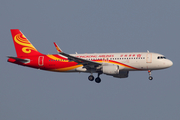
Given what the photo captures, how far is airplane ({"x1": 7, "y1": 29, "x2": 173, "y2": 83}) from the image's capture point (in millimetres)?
56656

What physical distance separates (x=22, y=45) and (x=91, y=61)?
639 inches

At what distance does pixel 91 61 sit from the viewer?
2217 inches

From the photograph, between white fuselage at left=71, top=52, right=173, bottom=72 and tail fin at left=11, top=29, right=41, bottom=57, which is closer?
white fuselage at left=71, top=52, right=173, bottom=72

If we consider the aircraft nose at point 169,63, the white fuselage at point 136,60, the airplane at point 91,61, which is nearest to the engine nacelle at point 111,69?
the airplane at point 91,61

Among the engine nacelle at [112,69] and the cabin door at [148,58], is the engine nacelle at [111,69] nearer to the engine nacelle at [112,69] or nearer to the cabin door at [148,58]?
the engine nacelle at [112,69]

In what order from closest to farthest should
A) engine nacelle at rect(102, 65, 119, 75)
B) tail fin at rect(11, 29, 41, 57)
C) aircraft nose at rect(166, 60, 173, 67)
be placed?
engine nacelle at rect(102, 65, 119, 75), aircraft nose at rect(166, 60, 173, 67), tail fin at rect(11, 29, 41, 57)

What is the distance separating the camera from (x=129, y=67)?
2251 inches

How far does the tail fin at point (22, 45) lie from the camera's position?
210 feet

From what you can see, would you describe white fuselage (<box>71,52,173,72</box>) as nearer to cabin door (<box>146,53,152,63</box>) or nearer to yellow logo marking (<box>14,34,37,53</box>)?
cabin door (<box>146,53,152,63</box>)

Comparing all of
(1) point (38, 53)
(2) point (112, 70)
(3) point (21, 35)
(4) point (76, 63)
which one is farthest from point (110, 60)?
(3) point (21, 35)

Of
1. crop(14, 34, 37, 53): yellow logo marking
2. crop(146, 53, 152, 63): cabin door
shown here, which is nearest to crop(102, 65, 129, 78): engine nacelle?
crop(146, 53, 152, 63): cabin door

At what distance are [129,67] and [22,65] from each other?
20.5 m

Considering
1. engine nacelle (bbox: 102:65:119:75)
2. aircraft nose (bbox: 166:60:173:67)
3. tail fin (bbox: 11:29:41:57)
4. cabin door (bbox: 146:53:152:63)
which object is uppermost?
tail fin (bbox: 11:29:41:57)

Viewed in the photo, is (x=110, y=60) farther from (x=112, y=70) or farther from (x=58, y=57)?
(x=58, y=57)
